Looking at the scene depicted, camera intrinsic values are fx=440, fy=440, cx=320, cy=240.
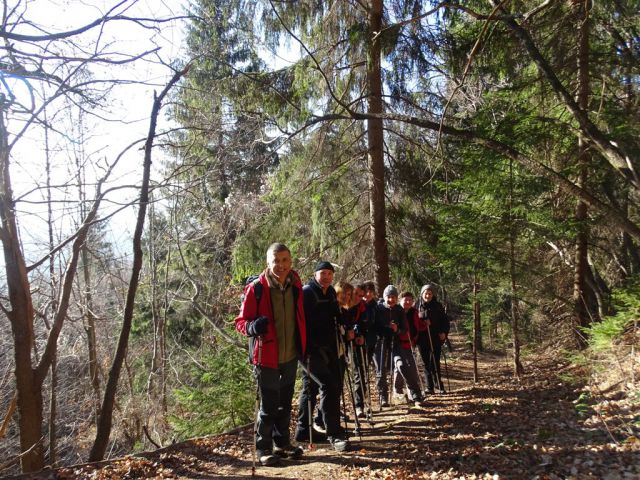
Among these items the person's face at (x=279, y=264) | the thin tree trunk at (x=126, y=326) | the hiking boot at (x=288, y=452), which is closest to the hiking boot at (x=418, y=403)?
the hiking boot at (x=288, y=452)

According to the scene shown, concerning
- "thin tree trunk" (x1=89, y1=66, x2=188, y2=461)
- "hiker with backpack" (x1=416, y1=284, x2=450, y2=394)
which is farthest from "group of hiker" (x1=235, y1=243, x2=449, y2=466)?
"thin tree trunk" (x1=89, y1=66, x2=188, y2=461)

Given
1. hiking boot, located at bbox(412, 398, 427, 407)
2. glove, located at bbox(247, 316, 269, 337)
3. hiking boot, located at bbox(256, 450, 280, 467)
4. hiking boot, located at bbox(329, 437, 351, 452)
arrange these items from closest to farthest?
glove, located at bbox(247, 316, 269, 337)
hiking boot, located at bbox(256, 450, 280, 467)
hiking boot, located at bbox(329, 437, 351, 452)
hiking boot, located at bbox(412, 398, 427, 407)

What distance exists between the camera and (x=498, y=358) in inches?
557

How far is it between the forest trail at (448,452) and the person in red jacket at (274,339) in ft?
1.01

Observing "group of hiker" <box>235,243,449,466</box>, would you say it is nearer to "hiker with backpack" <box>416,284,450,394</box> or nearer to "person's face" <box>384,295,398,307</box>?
"person's face" <box>384,295,398,307</box>

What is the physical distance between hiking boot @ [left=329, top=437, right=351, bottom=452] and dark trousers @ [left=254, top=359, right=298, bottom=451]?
57cm

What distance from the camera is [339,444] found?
16.3ft

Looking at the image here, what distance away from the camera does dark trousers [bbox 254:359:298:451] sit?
4539 millimetres

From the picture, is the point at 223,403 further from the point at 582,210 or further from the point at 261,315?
the point at 582,210

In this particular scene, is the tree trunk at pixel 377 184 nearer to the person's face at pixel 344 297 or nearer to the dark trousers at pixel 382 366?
the dark trousers at pixel 382 366

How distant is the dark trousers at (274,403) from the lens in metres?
4.54

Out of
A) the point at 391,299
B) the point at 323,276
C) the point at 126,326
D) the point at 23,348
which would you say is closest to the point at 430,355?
the point at 391,299

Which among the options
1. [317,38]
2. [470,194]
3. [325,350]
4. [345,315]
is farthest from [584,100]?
[325,350]

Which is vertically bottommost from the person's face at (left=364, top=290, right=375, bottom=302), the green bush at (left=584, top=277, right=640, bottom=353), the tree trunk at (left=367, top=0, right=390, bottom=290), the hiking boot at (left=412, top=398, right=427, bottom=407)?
the hiking boot at (left=412, top=398, right=427, bottom=407)
